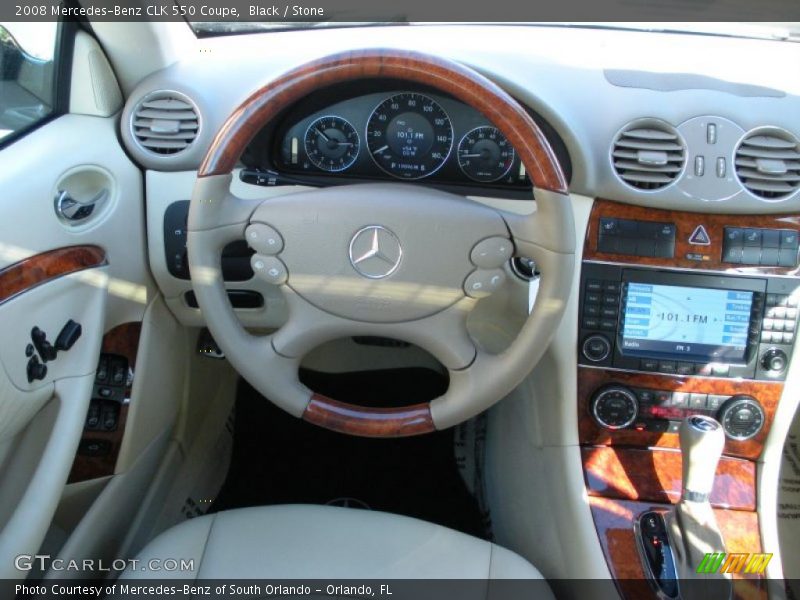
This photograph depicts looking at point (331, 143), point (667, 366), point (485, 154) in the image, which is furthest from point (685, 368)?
point (331, 143)

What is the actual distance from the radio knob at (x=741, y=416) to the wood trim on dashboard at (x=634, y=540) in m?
0.19

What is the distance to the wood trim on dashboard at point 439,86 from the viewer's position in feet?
4.03

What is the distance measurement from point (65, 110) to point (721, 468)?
1688 millimetres

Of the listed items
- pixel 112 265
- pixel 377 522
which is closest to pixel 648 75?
pixel 377 522

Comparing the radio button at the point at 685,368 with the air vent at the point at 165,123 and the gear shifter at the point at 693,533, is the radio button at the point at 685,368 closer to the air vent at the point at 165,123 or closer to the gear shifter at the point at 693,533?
the gear shifter at the point at 693,533

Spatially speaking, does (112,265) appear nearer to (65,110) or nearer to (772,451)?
(65,110)

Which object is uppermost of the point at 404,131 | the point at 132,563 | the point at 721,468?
the point at 404,131

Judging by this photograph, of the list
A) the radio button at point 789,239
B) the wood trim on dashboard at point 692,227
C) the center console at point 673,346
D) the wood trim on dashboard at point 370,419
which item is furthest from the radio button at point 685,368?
the wood trim on dashboard at point 370,419

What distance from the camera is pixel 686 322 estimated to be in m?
1.68

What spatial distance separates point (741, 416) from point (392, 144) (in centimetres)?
101

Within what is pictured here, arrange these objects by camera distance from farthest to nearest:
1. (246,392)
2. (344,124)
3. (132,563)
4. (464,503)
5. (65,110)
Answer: (246,392)
(464,503)
(344,124)
(65,110)
(132,563)

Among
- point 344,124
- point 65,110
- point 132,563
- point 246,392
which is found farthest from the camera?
point 246,392

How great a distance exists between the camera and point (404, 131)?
1.70 m

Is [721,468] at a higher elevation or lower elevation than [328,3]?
lower
